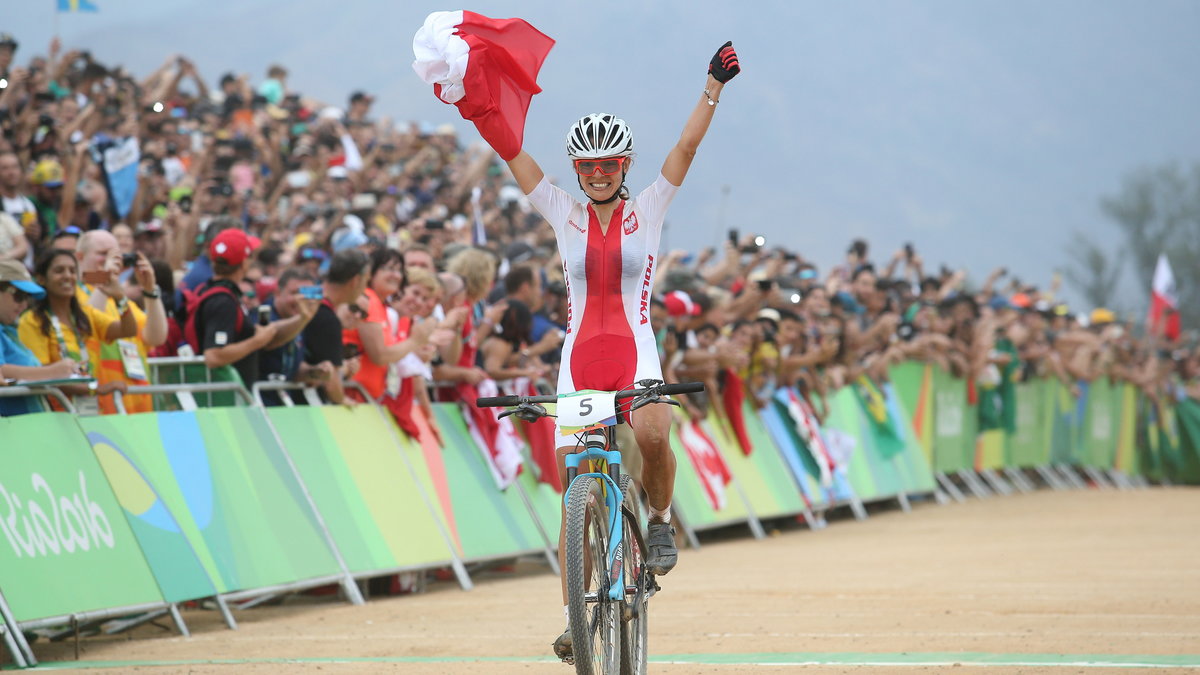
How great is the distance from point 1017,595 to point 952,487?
13.0 meters

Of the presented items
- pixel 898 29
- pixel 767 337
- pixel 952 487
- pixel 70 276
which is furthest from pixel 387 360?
pixel 898 29

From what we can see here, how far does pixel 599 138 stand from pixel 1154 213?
280ft

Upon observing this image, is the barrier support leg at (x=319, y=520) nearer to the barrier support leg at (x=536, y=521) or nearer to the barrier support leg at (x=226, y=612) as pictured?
the barrier support leg at (x=226, y=612)

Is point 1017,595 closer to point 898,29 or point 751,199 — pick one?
point 751,199

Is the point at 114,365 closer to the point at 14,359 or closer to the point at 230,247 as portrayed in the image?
the point at 14,359

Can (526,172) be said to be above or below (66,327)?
above

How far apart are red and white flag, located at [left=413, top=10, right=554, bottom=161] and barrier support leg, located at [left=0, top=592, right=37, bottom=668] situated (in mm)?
3508

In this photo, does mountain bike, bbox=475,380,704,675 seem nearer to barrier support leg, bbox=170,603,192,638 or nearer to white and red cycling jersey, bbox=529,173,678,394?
white and red cycling jersey, bbox=529,173,678,394

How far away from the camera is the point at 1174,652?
8336 mm

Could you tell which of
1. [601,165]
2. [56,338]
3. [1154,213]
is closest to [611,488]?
[601,165]

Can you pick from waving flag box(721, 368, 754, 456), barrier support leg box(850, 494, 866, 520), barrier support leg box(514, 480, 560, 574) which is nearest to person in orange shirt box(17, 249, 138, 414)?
barrier support leg box(514, 480, 560, 574)

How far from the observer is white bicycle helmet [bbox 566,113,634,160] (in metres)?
7.73

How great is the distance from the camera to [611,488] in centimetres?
730

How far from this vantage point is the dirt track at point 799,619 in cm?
856
